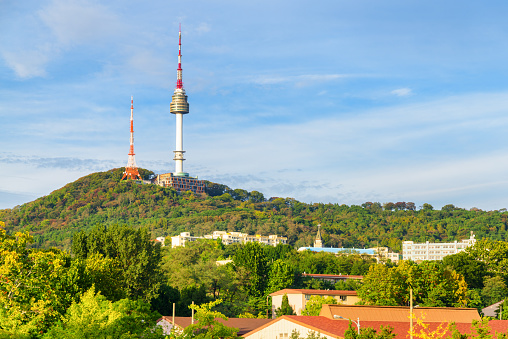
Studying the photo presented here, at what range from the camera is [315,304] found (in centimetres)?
7800

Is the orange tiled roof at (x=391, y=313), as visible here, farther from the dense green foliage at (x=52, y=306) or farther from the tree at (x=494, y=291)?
the tree at (x=494, y=291)

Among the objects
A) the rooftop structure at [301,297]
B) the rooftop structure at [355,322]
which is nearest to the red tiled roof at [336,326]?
the rooftop structure at [355,322]

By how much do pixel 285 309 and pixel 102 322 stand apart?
157 ft

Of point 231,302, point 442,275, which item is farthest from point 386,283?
point 231,302

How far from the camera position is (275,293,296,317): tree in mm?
83625

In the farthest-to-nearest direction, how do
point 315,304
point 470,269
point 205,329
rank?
point 470,269 → point 315,304 → point 205,329

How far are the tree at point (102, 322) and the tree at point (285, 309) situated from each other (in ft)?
141

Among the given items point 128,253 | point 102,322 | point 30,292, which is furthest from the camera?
point 128,253

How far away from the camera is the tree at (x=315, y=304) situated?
75.2 meters

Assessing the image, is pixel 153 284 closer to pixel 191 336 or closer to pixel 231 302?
pixel 231 302

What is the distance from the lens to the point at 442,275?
281 ft

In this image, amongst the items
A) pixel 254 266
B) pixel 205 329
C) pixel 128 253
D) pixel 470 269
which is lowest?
pixel 205 329

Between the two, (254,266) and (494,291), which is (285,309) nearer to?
(254,266)

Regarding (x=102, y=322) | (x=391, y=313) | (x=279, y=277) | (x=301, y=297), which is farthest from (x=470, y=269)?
(x=102, y=322)
